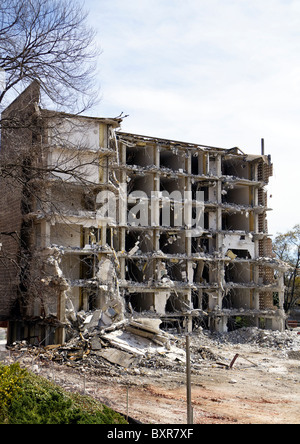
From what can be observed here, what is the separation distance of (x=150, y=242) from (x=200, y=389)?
52.0ft

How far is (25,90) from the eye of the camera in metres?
12.9

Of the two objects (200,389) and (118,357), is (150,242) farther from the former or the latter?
(200,389)

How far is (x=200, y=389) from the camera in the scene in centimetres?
1705

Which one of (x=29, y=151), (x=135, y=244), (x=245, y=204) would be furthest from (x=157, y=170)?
(x=29, y=151)

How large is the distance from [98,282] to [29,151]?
13.1 meters

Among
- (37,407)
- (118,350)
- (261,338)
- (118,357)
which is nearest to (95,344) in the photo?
(118,350)

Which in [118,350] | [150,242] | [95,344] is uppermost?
[150,242]

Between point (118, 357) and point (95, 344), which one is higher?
point (95, 344)

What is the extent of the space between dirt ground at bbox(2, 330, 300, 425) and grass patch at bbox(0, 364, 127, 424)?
246 centimetres

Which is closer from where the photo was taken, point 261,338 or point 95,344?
point 95,344

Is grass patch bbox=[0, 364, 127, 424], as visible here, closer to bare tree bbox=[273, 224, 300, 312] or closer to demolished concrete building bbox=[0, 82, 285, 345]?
demolished concrete building bbox=[0, 82, 285, 345]

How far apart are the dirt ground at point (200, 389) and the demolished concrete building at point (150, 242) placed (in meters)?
4.49

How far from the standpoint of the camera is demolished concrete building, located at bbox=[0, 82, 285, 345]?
25516mm
